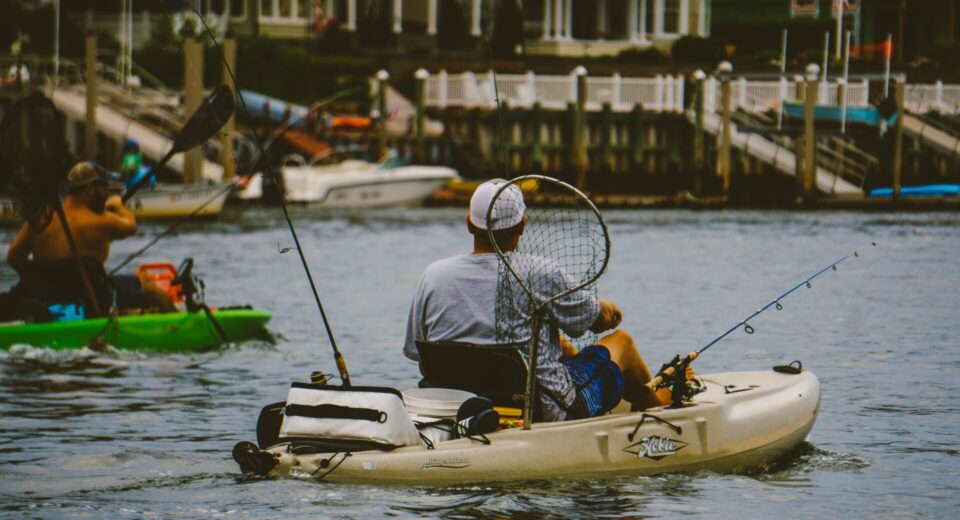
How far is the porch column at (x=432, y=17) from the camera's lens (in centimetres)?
5372

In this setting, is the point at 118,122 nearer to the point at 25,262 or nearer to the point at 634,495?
the point at 25,262

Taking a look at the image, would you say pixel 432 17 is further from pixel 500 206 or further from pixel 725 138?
pixel 500 206

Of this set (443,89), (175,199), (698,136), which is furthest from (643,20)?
(175,199)

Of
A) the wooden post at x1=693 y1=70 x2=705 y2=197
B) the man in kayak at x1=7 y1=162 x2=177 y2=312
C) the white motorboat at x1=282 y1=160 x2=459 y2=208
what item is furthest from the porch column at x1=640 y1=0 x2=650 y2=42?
the man in kayak at x1=7 y1=162 x2=177 y2=312

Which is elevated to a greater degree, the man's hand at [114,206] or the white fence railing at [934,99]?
the man's hand at [114,206]

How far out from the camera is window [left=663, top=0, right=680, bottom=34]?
57.2 metres

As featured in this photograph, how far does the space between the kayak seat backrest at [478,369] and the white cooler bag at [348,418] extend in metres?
0.32

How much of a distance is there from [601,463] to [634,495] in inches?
11.3

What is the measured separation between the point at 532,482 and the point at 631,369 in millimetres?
832

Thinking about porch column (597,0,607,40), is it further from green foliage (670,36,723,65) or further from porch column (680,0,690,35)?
green foliage (670,36,723,65)

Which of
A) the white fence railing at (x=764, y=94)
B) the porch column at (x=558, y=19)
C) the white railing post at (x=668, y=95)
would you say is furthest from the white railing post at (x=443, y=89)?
the porch column at (x=558, y=19)

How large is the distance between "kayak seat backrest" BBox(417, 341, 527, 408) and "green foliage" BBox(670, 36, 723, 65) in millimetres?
41871

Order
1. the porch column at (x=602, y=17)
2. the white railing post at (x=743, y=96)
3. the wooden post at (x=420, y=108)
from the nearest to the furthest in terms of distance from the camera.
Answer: the wooden post at (x=420, y=108) < the white railing post at (x=743, y=96) < the porch column at (x=602, y=17)

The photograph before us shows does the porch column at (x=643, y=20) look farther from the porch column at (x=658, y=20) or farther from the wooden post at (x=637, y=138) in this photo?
the wooden post at (x=637, y=138)
